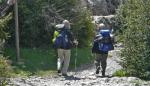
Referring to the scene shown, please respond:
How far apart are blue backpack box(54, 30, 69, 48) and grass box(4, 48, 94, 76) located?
154cm

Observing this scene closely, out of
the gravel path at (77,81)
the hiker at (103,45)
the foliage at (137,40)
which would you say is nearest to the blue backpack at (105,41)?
the hiker at (103,45)

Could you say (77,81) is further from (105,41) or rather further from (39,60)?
(39,60)

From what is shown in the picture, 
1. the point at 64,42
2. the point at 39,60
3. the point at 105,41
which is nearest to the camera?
the point at 64,42

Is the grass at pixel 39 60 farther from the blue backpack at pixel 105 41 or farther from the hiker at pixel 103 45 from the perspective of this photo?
the blue backpack at pixel 105 41

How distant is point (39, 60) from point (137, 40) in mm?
4719

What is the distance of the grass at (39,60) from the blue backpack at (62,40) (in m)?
1.54

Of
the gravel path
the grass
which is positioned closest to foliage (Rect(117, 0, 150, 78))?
the gravel path

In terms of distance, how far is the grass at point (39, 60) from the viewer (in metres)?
19.2

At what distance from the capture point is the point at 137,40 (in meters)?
18.3

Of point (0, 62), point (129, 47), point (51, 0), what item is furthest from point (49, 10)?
point (0, 62)

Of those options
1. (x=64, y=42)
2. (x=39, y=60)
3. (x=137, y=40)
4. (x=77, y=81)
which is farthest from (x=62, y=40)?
(x=39, y=60)

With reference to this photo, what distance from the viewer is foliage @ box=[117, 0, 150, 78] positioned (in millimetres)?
17859

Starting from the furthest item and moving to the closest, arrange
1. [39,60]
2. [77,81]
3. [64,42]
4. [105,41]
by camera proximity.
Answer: [39,60], [105,41], [64,42], [77,81]

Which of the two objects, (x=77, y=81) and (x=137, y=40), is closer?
(x=77, y=81)
